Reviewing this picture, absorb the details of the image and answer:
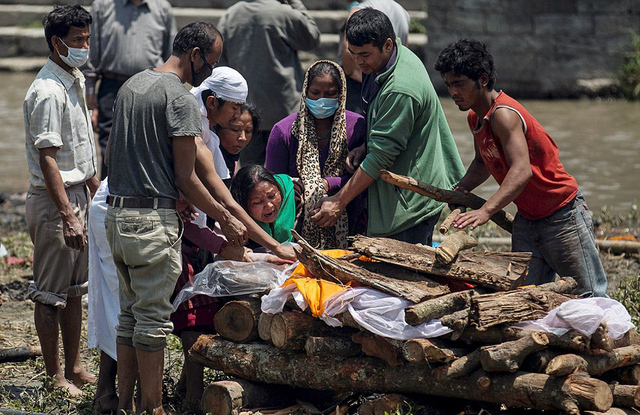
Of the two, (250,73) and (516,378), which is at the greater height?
(250,73)

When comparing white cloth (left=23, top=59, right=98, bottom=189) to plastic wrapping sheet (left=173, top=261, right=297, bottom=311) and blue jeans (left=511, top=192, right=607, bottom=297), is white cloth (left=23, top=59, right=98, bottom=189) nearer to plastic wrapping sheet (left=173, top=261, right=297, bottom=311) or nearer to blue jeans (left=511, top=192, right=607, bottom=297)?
plastic wrapping sheet (left=173, top=261, right=297, bottom=311)

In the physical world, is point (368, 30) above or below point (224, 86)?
above

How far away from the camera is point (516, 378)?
162 inches

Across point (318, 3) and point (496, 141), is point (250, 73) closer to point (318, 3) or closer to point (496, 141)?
point (496, 141)

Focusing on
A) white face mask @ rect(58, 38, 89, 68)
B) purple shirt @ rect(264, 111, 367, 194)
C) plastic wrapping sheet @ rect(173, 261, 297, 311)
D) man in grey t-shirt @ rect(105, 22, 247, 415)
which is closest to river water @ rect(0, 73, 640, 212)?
purple shirt @ rect(264, 111, 367, 194)

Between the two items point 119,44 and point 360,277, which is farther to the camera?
point 119,44

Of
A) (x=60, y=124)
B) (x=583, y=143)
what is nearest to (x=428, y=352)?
(x=60, y=124)

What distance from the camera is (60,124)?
520 centimetres

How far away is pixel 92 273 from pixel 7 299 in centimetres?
233

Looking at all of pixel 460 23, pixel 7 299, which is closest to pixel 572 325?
pixel 7 299

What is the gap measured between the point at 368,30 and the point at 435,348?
6.01ft

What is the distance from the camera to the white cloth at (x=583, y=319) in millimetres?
4207

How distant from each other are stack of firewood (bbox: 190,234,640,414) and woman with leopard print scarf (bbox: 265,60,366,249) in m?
0.78

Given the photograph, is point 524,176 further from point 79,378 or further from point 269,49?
point 269,49
